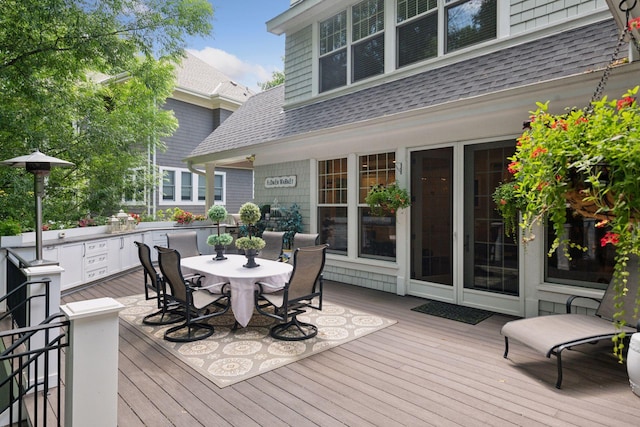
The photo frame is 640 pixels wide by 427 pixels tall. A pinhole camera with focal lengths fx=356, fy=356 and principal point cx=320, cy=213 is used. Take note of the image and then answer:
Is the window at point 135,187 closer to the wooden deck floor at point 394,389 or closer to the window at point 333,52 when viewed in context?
the window at point 333,52

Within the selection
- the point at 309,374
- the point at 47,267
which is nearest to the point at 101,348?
the point at 47,267

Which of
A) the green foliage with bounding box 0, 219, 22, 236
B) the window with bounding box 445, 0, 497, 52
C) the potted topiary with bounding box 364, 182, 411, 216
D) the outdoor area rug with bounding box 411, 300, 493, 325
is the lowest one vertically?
the outdoor area rug with bounding box 411, 300, 493, 325

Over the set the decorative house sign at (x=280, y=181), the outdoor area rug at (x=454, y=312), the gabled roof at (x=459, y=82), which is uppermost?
the gabled roof at (x=459, y=82)

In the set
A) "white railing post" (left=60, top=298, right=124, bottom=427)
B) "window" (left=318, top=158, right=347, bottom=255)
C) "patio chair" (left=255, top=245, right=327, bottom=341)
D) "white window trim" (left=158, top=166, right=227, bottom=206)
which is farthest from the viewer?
"white window trim" (left=158, top=166, right=227, bottom=206)

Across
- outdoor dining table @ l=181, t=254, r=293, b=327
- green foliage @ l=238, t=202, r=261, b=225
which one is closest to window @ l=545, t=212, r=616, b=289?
outdoor dining table @ l=181, t=254, r=293, b=327

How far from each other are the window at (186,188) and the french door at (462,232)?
10.3 m

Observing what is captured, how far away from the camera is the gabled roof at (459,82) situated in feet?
14.3

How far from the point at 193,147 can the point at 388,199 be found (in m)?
10.8

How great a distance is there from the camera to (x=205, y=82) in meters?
15.1

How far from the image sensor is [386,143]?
6.16m

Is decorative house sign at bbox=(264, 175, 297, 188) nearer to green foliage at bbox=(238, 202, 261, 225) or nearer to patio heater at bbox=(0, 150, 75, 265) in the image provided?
green foliage at bbox=(238, 202, 261, 225)

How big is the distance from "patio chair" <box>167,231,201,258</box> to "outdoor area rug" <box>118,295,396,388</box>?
1.27 metres

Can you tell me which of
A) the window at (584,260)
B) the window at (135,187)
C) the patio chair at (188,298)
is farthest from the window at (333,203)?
the window at (135,187)

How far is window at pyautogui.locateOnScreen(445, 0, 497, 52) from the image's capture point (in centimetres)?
561
